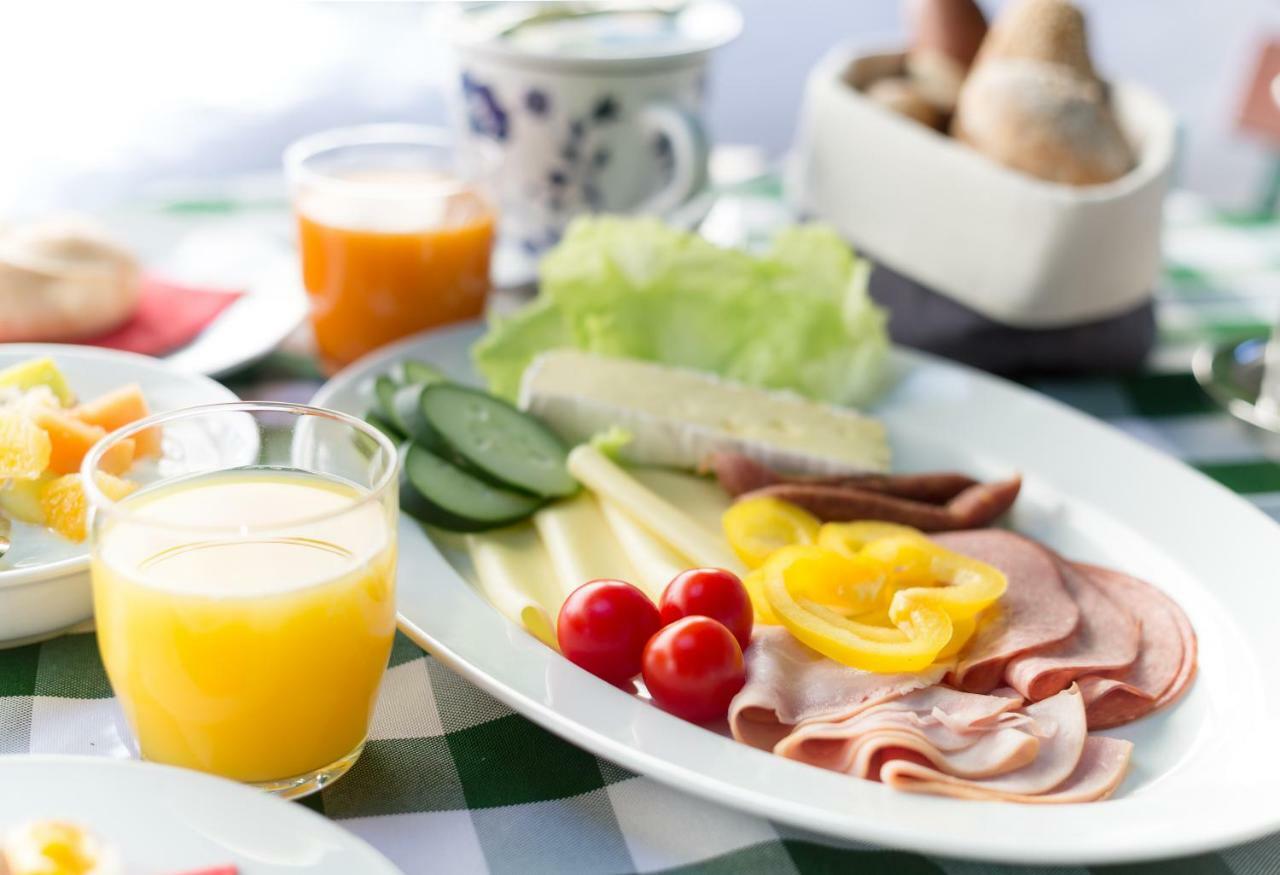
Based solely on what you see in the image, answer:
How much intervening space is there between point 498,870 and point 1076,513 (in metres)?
1.01

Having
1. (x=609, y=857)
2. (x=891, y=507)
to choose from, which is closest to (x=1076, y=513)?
(x=891, y=507)

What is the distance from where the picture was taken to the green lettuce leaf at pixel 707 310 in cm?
212

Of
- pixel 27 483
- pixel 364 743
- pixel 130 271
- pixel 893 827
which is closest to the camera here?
pixel 893 827

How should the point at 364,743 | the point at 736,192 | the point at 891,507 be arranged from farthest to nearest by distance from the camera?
1. the point at 736,192
2. the point at 891,507
3. the point at 364,743

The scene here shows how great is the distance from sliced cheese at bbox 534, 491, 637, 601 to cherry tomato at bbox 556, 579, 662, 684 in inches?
6.0

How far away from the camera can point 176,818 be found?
1020 millimetres

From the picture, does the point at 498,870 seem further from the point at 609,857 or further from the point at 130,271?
the point at 130,271

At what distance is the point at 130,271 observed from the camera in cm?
208

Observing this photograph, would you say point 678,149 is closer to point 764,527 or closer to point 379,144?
point 379,144

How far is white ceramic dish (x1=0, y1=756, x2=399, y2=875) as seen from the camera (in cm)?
98

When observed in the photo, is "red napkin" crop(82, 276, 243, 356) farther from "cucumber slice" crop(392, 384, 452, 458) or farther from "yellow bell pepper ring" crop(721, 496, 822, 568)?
"yellow bell pepper ring" crop(721, 496, 822, 568)

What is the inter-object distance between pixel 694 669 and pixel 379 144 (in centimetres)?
134

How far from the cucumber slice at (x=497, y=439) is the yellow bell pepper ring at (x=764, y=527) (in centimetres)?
23

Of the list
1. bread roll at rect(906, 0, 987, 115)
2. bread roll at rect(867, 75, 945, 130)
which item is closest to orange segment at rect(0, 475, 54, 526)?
bread roll at rect(867, 75, 945, 130)
